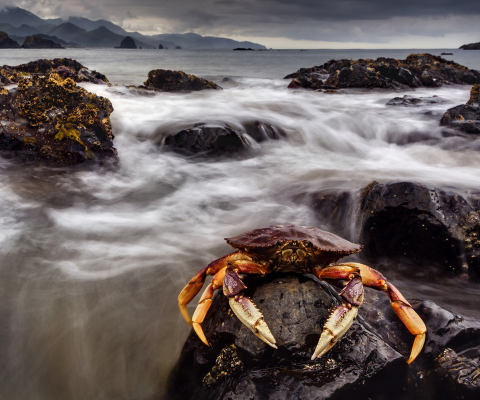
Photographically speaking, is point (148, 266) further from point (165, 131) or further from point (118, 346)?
point (165, 131)

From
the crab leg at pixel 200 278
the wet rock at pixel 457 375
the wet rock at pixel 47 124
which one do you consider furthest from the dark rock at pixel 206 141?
the wet rock at pixel 457 375

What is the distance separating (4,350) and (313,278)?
3.11 metres

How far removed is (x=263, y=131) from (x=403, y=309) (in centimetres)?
794

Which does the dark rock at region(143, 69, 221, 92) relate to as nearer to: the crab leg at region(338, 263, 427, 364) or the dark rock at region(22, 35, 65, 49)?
the crab leg at region(338, 263, 427, 364)

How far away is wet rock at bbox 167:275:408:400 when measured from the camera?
2.41 metres

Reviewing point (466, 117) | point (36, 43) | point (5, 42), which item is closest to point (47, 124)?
point (466, 117)

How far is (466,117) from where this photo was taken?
9773mm

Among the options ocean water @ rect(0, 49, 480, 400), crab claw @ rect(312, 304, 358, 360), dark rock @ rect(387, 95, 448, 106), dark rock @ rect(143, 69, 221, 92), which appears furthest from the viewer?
dark rock @ rect(143, 69, 221, 92)

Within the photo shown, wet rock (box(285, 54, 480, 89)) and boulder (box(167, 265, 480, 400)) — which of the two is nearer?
boulder (box(167, 265, 480, 400))

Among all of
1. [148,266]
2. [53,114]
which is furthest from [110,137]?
[148,266]

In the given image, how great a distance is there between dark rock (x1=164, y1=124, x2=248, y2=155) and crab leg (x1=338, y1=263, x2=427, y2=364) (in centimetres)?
633

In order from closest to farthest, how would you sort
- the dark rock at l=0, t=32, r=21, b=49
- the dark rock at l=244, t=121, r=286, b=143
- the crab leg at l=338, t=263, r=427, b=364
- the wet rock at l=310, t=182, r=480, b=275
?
the crab leg at l=338, t=263, r=427, b=364 → the wet rock at l=310, t=182, r=480, b=275 → the dark rock at l=244, t=121, r=286, b=143 → the dark rock at l=0, t=32, r=21, b=49

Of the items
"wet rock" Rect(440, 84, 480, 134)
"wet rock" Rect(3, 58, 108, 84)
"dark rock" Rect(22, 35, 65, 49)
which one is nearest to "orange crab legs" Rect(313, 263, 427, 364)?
"wet rock" Rect(440, 84, 480, 134)

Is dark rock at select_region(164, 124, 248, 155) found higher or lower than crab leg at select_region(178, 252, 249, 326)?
higher
